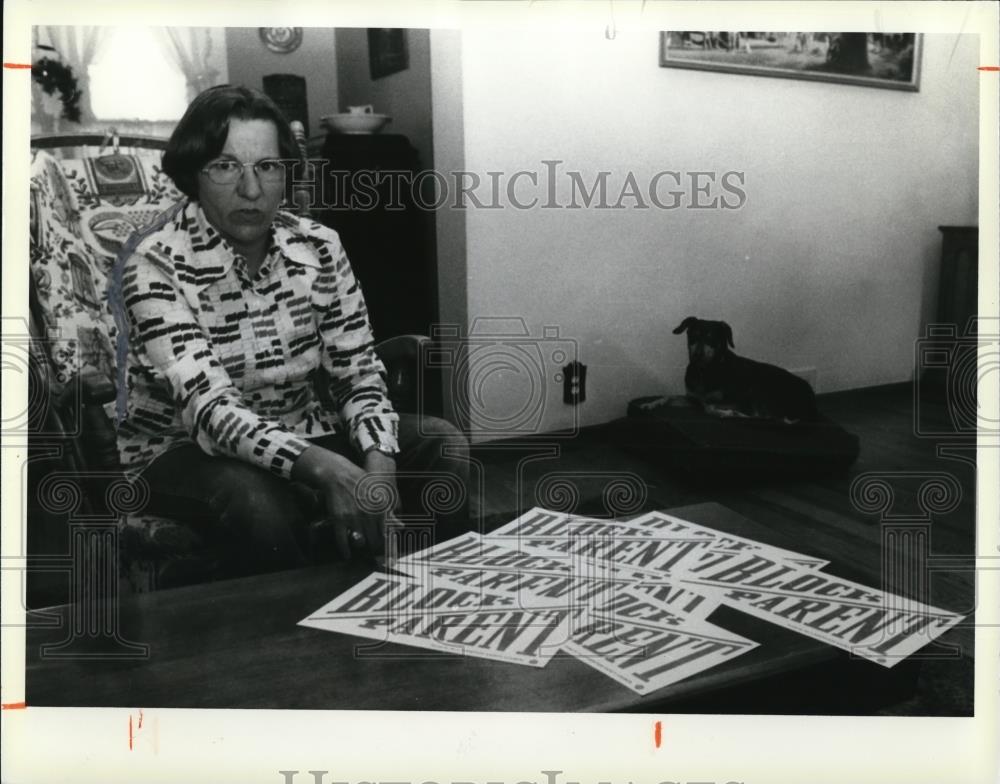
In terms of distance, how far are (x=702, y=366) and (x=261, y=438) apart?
0.64 metres

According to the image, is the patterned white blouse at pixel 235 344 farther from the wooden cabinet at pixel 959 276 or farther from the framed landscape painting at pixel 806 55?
the wooden cabinet at pixel 959 276

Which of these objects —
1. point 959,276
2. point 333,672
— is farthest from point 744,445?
point 333,672

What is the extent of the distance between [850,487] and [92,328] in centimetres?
111

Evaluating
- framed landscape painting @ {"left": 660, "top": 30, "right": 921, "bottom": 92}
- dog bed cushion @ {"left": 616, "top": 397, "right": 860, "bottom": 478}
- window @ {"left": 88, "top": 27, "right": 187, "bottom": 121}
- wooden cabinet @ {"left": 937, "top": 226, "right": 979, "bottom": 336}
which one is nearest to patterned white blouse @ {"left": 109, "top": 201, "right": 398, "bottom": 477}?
window @ {"left": 88, "top": 27, "right": 187, "bottom": 121}

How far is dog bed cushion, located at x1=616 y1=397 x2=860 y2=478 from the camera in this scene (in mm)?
1280

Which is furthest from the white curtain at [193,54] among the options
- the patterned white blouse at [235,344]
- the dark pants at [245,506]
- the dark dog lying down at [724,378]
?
the dark dog lying down at [724,378]

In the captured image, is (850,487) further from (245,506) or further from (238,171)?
(238,171)

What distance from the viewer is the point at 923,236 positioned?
126 cm

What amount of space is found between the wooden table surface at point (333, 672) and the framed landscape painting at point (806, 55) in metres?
0.76

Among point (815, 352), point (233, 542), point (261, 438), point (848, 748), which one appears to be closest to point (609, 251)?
point (815, 352)

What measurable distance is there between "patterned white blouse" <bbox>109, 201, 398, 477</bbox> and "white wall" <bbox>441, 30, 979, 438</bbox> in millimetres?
182

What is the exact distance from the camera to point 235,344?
1235mm

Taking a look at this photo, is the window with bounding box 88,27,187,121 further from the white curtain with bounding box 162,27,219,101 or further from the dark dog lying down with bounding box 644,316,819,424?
the dark dog lying down with bounding box 644,316,819,424

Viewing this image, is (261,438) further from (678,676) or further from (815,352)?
(815,352)
